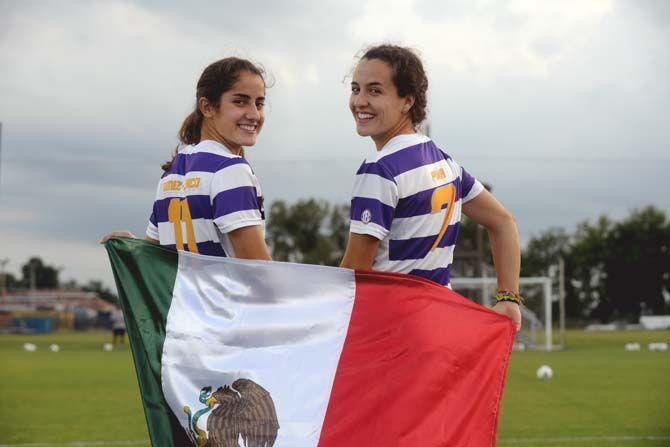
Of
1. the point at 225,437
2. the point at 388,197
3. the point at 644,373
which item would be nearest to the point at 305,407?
the point at 225,437

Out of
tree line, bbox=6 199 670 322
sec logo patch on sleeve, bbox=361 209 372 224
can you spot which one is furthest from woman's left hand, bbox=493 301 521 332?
tree line, bbox=6 199 670 322

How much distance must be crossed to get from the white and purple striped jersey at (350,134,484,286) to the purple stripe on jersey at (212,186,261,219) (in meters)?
0.39

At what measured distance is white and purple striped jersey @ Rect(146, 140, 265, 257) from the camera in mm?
3172

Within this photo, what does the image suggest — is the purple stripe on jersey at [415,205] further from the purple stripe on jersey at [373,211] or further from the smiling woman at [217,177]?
the smiling woman at [217,177]

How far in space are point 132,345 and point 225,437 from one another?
0.47 m

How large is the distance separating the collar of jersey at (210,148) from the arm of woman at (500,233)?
88 centimetres

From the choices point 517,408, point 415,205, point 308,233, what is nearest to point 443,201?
point 415,205

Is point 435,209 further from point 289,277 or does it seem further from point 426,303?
point 289,277

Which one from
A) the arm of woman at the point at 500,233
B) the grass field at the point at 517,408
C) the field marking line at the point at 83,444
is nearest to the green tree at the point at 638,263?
the grass field at the point at 517,408

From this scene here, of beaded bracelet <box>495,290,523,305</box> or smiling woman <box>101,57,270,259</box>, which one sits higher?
smiling woman <box>101,57,270,259</box>

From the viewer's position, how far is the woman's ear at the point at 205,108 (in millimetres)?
3590

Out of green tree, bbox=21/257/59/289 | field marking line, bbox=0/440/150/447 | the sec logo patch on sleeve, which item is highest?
the sec logo patch on sleeve

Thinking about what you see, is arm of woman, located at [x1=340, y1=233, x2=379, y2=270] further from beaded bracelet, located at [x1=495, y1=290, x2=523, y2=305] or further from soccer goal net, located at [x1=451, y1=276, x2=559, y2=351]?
soccer goal net, located at [x1=451, y1=276, x2=559, y2=351]

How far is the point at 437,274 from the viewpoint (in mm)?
Answer: 3189
